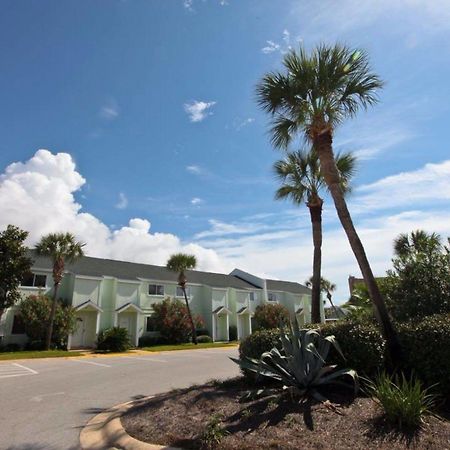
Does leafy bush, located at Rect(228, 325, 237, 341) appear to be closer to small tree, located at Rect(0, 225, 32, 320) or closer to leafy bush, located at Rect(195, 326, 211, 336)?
leafy bush, located at Rect(195, 326, 211, 336)

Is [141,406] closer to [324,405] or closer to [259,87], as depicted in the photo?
[324,405]

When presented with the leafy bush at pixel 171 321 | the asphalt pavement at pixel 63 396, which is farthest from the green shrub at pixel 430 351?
the leafy bush at pixel 171 321

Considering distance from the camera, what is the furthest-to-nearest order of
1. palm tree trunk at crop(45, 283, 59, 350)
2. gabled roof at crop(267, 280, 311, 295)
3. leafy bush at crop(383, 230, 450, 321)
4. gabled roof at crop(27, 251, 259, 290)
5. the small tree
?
gabled roof at crop(267, 280, 311, 295)
gabled roof at crop(27, 251, 259, 290)
palm tree trunk at crop(45, 283, 59, 350)
the small tree
leafy bush at crop(383, 230, 450, 321)

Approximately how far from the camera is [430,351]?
265 inches

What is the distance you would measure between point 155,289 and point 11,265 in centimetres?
1484

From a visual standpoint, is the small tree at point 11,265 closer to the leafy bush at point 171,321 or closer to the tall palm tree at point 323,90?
the leafy bush at point 171,321

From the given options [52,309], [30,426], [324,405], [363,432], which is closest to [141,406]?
[30,426]

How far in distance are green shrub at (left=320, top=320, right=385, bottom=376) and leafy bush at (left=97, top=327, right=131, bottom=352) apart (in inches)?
881

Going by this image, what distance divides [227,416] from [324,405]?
1420 millimetres

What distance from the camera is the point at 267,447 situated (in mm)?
4402

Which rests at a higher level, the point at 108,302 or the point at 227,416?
the point at 108,302

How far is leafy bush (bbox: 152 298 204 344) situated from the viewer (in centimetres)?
3394

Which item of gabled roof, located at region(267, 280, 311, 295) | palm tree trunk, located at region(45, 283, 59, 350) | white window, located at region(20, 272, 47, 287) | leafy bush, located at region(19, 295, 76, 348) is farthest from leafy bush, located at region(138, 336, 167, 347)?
gabled roof, located at region(267, 280, 311, 295)

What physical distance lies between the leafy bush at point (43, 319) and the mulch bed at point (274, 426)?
23.7 metres
